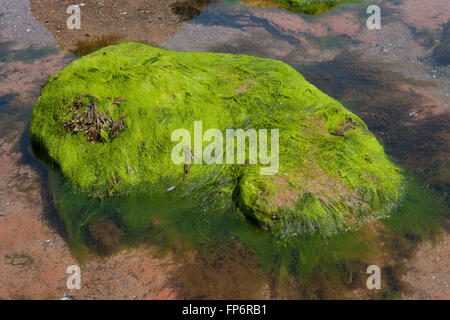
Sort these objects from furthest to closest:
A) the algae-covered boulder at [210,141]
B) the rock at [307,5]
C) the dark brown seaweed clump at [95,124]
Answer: the rock at [307,5]
the dark brown seaweed clump at [95,124]
the algae-covered boulder at [210,141]

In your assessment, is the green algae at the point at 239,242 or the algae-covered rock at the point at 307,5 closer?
the green algae at the point at 239,242

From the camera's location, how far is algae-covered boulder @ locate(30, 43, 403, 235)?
3805mm

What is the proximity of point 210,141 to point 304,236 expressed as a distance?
150cm

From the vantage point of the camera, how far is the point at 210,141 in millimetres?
4242

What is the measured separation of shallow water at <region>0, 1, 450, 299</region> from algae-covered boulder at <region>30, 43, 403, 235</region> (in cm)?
18

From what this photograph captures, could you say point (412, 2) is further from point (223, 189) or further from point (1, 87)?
point (1, 87)

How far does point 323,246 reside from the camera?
3.59 metres

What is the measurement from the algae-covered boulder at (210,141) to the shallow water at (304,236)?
0.57 ft

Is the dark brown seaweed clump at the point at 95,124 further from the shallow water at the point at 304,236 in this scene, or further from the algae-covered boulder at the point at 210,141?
the shallow water at the point at 304,236

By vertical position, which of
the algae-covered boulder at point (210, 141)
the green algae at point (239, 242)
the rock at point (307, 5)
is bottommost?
the green algae at point (239, 242)

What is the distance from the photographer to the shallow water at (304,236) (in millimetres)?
3420

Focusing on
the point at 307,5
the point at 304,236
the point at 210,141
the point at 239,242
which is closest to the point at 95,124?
the point at 210,141

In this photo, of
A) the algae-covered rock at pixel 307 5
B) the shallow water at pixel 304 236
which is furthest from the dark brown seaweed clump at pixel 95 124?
the algae-covered rock at pixel 307 5

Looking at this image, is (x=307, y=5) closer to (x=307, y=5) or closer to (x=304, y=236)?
(x=307, y=5)
